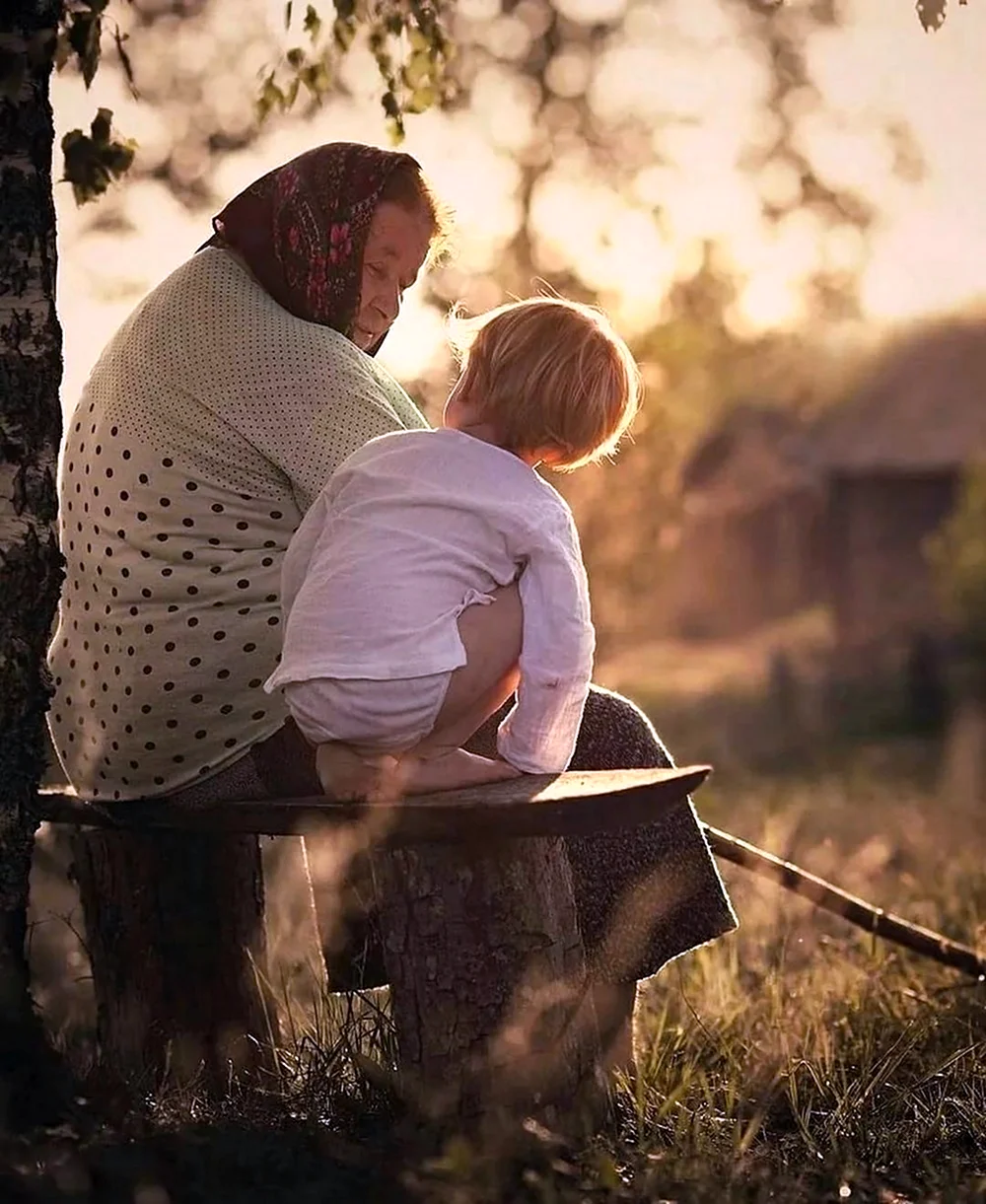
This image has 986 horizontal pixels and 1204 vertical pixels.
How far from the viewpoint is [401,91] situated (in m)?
3.90

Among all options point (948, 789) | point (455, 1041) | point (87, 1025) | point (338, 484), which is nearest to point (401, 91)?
point (338, 484)

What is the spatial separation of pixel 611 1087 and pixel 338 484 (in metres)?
1.14

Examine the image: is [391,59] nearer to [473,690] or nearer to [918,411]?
[473,690]

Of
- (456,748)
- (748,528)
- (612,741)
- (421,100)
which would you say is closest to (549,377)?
(456,748)

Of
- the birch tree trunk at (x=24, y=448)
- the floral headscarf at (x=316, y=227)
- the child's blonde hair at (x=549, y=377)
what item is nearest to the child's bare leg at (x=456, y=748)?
the child's blonde hair at (x=549, y=377)

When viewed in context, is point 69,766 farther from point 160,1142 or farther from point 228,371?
point 160,1142

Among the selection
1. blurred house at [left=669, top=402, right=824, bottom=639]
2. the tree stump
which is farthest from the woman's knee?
blurred house at [left=669, top=402, right=824, bottom=639]

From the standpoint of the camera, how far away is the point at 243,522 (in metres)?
3.30

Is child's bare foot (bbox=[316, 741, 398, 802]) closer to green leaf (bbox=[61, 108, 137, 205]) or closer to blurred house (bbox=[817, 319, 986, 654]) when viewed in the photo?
green leaf (bbox=[61, 108, 137, 205])

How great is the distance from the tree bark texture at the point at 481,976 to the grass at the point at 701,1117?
11cm

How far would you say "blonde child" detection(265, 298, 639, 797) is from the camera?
2.89 metres

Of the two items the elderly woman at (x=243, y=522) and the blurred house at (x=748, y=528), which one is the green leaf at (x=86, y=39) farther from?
the blurred house at (x=748, y=528)

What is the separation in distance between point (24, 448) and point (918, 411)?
20.5 meters

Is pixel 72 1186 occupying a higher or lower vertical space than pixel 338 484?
lower
